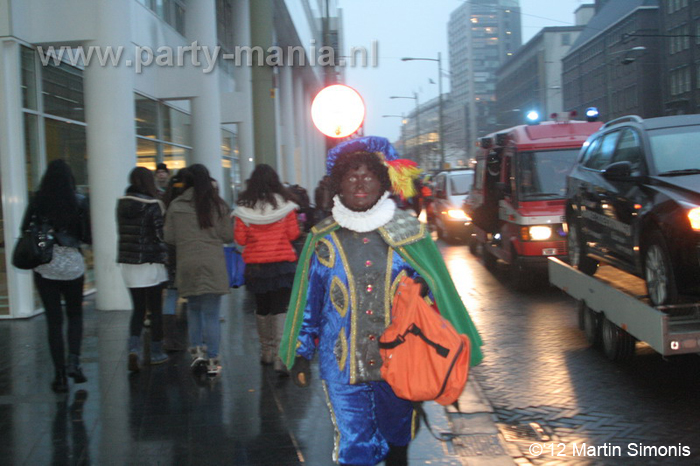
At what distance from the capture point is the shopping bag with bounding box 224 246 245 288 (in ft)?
26.5

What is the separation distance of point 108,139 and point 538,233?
633 cm

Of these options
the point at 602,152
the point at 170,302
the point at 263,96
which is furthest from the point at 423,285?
the point at 602,152

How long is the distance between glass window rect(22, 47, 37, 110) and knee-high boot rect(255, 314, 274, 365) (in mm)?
5171

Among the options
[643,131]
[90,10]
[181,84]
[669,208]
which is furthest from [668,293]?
[181,84]

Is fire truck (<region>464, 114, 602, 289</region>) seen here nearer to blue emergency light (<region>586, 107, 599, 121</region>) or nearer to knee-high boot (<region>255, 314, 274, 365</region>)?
blue emergency light (<region>586, 107, 599, 121</region>)

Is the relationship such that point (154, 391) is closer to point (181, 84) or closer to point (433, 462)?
point (433, 462)

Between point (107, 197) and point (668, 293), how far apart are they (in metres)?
7.37

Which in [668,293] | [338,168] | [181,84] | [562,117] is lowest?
[668,293]

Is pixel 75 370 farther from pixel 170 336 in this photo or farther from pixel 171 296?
pixel 171 296

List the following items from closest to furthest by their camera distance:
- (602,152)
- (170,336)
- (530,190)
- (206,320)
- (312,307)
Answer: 1. (312,307)
2. (206,320)
3. (170,336)
4. (602,152)
5. (530,190)

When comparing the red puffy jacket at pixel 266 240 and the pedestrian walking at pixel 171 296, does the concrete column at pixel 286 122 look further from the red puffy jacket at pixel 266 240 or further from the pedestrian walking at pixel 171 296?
the red puffy jacket at pixel 266 240

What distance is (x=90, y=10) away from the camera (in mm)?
10242

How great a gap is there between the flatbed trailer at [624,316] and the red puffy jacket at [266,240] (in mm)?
2920

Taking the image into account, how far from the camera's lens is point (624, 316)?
635 centimetres
